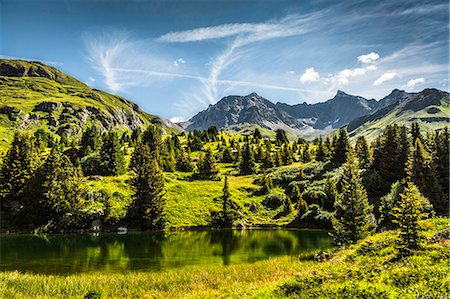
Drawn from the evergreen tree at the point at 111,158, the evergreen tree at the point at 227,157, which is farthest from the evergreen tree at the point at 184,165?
the evergreen tree at the point at 227,157

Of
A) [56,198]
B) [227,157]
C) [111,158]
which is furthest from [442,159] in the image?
[56,198]

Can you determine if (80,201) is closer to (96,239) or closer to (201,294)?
(96,239)

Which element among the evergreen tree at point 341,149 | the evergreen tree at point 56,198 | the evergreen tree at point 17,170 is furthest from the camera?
the evergreen tree at point 341,149

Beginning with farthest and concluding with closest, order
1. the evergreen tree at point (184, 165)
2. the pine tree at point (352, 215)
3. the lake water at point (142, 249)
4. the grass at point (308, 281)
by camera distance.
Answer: the evergreen tree at point (184, 165), the pine tree at point (352, 215), the lake water at point (142, 249), the grass at point (308, 281)

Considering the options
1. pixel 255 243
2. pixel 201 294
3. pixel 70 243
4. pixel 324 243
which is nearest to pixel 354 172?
pixel 324 243

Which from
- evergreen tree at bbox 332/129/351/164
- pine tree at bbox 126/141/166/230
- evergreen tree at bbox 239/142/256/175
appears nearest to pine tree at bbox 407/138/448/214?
evergreen tree at bbox 332/129/351/164

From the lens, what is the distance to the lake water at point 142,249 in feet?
131

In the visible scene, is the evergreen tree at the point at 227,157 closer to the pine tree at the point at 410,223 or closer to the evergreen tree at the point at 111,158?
the evergreen tree at the point at 111,158

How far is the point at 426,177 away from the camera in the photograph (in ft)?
227

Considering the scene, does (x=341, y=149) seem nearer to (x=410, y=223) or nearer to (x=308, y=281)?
(x=410, y=223)

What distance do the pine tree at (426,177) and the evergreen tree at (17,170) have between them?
85.4m

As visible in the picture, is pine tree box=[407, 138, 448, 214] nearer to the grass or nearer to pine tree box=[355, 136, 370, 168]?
pine tree box=[355, 136, 370, 168]

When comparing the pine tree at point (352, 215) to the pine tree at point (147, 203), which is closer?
the pine tree at point (352, 215)

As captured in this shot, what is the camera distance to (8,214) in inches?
2965
